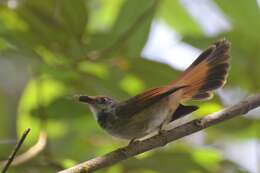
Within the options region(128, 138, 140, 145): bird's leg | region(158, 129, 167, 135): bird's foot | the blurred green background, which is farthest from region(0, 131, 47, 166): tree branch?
region(158, 129, 167, 135): bird's foot

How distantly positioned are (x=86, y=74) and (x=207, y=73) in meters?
0.55

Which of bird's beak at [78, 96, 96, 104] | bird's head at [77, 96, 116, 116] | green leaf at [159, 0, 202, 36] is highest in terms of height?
green leaf at [159, 0, 202, 36]

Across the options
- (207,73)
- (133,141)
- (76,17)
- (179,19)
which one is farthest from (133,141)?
(179,19)

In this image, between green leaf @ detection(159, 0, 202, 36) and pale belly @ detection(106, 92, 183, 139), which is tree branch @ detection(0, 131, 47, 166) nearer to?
pale belly @ detection(106, 92, 183, 139)

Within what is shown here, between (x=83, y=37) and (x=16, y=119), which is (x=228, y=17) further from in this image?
(x=16, y=119)

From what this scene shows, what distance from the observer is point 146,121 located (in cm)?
253

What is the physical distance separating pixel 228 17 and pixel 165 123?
2.13ft

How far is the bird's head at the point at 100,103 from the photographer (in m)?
2.61

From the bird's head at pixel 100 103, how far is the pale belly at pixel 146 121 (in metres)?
0.09

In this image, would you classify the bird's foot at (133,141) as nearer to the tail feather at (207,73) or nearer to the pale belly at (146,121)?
the pale belly at (146,121)

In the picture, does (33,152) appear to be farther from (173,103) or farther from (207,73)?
(207,73)

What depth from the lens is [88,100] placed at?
2.61m

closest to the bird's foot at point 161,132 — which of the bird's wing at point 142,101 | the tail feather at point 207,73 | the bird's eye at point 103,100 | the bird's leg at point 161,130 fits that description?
the bird's leg at point 161,130

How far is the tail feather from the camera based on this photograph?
253 cm
